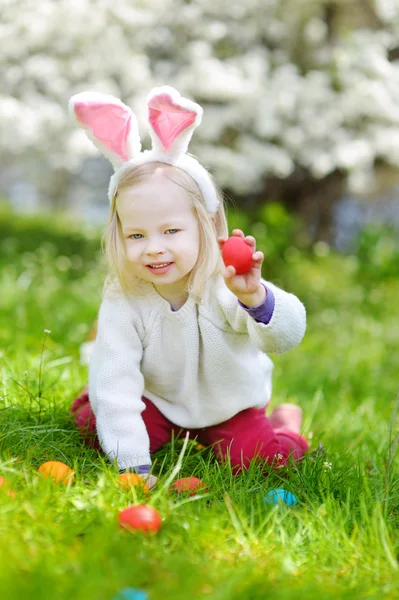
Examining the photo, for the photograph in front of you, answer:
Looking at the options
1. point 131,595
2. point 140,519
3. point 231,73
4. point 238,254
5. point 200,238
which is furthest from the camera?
point 231,73

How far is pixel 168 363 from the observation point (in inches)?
85.1

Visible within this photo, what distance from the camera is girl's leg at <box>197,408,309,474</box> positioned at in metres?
2.16

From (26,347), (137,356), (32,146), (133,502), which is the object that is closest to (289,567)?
(133,502)

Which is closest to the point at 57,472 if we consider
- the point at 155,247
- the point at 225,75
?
the point at 155,247

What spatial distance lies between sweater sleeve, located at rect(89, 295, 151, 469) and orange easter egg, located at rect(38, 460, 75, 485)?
238 millimetres

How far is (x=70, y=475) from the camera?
1723 millimetres

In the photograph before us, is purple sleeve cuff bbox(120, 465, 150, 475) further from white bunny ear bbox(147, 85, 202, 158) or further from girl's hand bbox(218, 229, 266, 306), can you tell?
white bunny ear bbox(147, 85, 202, 158)

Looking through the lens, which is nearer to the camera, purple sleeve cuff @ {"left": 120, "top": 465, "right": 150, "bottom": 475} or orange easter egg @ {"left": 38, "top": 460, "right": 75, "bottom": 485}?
orange easter egg @ {"left": 38, "top": 460, "right": 75, "bottom": 485}

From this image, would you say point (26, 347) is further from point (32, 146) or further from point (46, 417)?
point (32, 146)

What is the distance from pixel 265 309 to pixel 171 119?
58 centimetres

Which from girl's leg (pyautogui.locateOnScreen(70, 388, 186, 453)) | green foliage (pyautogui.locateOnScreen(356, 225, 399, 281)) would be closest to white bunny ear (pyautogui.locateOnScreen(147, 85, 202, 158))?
girl's leg (pyautogui.locateOnScreen(70, 388, 186, 453))

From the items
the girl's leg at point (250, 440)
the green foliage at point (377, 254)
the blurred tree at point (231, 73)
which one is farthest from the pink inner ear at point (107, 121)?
the green foliage at point (377, 254)

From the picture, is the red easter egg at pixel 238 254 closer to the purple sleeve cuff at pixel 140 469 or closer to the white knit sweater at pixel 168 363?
the white knit sweater at pixel 168 363

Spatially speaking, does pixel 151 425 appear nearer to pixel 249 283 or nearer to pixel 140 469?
pixel 140 469
